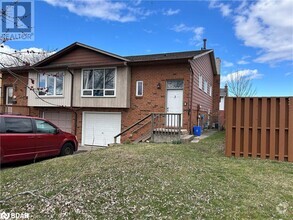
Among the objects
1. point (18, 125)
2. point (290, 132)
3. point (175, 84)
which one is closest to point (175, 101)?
point (175, 84)

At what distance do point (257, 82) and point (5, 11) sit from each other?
33.3 m

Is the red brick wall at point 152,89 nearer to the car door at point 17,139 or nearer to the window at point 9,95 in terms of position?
the car door at point 17,139

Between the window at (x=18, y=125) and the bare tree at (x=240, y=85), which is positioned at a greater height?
the bare tree at (x=240, y=85)

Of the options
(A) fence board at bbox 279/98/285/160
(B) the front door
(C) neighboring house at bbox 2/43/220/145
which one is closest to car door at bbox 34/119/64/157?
(C) neighboring house at bbox 2/43/220/145

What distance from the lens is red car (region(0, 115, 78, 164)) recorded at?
7.98m

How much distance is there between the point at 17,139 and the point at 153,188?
5.71 meters

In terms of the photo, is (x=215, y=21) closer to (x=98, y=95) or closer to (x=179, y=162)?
A: (x=98, y=95)

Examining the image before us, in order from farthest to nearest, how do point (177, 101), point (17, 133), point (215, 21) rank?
point (215, 21)
point (177, 101)
point (17, 133)

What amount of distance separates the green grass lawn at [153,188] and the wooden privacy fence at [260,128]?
19.4 inches

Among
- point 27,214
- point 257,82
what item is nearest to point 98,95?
point 27,214

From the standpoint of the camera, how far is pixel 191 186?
4.87 meters

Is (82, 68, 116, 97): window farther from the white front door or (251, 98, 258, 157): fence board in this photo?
(251, 98, 258, 157): fence board

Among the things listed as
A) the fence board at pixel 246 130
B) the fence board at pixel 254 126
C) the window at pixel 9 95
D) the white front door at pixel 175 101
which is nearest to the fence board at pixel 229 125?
the fence board at pixel 246 130

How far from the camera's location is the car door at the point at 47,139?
29.6ft
